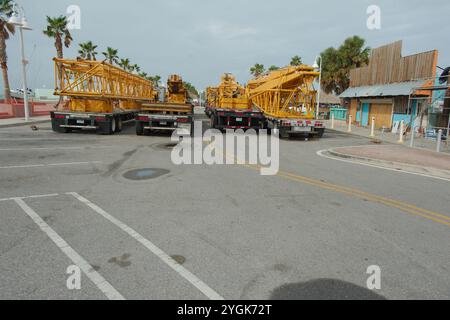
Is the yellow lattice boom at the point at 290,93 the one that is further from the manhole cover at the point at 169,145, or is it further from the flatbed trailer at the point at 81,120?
the flatbed trailer at the point at 81,120

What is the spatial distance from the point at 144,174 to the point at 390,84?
2106 centimetres

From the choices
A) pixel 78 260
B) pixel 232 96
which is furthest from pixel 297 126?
pixel 78 260

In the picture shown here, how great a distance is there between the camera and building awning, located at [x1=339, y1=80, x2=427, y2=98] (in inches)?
750

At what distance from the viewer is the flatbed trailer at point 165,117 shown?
14594 mm

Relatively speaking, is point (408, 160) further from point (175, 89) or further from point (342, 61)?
point (342, 61)

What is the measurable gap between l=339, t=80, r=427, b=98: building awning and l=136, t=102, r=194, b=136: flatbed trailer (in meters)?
12.4

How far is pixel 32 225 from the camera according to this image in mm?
4461

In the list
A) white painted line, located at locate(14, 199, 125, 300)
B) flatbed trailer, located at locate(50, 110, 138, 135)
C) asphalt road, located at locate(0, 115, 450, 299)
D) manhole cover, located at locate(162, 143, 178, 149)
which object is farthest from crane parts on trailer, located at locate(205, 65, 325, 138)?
white painted line, located at locate(14, 199, 125, 300)

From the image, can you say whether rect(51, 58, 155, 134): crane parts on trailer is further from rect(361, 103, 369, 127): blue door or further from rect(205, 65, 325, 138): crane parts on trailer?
rect(361, 103, 369, 127): blue door
